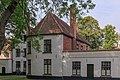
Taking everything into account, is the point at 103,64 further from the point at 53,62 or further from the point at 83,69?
the point at 53,62

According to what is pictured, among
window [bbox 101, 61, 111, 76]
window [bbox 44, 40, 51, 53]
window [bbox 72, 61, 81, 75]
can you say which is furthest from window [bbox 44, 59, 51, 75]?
window [bbox 101, 61, 111, 76]

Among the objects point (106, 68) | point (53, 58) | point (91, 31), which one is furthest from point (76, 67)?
point (91, 31)

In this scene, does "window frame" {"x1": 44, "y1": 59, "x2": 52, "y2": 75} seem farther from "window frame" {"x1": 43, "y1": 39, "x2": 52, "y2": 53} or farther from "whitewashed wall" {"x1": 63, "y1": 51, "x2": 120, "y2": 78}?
Answer: "whitewashed wall" {"x1": 63, "y1": 51, "x2": 120, "y2": 78}

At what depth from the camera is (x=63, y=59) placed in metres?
33.4

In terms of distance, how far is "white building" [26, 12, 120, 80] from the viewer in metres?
31.1

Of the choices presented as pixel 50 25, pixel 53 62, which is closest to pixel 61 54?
pixel 53 62

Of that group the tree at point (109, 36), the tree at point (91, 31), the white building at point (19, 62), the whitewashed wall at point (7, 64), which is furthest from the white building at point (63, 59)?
the tree at point (109, 36)

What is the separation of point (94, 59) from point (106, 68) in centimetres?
169

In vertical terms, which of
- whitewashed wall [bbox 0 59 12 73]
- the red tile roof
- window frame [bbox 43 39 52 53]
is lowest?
whitewashed wall [bbox 0 59 12 73]

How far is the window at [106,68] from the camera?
31.0m

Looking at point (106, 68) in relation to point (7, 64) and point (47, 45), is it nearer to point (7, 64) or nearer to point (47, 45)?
point (47, 45)

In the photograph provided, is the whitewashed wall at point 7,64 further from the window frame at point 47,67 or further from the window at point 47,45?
the window at point 47,45

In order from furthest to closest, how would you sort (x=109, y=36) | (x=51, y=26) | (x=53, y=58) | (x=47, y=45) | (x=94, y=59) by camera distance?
(x=109, y=36) < (x=51, y=26) < (x=47, y=45) < (x=53, y=58) < (x=94, y=59)

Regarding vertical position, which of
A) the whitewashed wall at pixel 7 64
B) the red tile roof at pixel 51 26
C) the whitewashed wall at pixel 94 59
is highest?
the red tile roof at pixel 51 26
